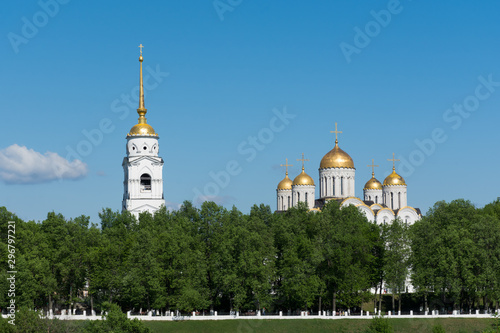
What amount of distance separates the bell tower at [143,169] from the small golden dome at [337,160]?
20.0 metres

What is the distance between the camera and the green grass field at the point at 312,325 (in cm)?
5472

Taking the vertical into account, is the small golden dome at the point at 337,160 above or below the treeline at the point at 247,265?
above

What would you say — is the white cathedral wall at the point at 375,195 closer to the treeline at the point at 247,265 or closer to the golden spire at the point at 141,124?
the golden spire at the point at 141,124

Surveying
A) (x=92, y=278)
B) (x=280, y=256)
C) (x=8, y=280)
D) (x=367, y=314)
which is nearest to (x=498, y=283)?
(x=367, y=314)

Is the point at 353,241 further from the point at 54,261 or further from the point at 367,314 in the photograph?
the point at 54,261

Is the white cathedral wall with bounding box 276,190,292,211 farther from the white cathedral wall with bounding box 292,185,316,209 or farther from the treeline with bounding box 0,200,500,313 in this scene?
the treeline with bounding box 0,200,500,313

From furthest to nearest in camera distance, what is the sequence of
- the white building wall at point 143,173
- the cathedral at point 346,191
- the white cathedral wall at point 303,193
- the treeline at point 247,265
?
the white cathedral wall at point 303,193 < the cathedral at point 346,191 < the white building wall at point 143,173 < the treeline at point 247,265

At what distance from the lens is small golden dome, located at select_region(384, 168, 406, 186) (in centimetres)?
9638

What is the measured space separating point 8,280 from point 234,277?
1525cm

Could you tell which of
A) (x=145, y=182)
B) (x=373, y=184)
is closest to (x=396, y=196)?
(x=373, y=184)

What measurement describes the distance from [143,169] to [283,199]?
82.4 feet

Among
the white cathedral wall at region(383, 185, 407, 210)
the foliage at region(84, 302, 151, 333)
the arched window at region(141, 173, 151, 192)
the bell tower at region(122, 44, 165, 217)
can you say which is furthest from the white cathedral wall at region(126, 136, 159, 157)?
the foliage at region(84, 302, 151, 333)

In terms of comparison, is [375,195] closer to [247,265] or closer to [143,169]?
[143,169]

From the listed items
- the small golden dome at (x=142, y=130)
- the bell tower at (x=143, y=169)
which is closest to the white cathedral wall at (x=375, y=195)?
the bell tower at (x=143, y=169)
